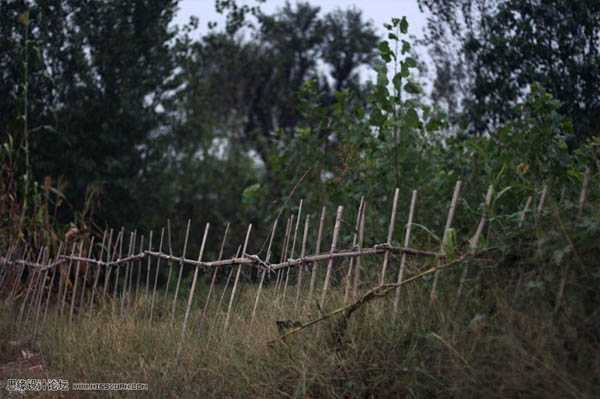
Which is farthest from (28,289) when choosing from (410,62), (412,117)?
(410,62)

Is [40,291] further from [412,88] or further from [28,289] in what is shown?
[412,88]

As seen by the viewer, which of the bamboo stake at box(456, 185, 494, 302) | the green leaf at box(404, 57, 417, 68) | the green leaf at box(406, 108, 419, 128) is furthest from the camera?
the green leaf at box(406, 108, 419, 128)

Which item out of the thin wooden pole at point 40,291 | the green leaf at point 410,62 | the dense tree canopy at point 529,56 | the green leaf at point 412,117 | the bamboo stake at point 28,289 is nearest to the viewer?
the green leaf at point 410,62

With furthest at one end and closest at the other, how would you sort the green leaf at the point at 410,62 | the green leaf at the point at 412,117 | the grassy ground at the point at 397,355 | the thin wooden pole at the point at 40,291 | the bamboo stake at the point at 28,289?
1. the bamboo stake at the point at 28,289
2. the thin wooden pole at the point at 40,291
3. the green leaf at the point at 412,117
4. the green leaf at the point at 410,62
5. the grassy ground at the point at 397,355

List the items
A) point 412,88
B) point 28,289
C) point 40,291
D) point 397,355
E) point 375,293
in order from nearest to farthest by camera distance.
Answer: point 397,355
point 375,293
point 412,88
point 40,291
point 28,289

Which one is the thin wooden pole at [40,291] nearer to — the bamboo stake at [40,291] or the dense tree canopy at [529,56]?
the bamboo stake at [40,291]

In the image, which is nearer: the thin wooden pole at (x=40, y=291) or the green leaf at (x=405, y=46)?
the green leaf at (x=405, y=46)

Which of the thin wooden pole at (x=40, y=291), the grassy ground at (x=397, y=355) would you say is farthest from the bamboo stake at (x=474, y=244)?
the thin wooden pole at (x=40, y=291)

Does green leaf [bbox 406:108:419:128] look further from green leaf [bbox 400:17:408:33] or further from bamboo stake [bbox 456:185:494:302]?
bamboo stake [bbox 456:185:494:302]

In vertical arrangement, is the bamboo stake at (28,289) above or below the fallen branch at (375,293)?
below

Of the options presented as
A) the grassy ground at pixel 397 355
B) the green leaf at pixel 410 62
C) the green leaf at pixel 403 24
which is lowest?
the grassy ground at pixel 397 355

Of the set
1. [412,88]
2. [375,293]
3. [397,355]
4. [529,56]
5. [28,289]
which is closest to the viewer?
[397,355]

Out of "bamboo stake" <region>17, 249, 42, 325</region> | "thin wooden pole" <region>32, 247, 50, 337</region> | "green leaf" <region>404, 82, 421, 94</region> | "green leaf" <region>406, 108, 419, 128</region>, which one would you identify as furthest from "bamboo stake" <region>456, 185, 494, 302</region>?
"bamboo stake" <region>17, 249, 42, 325</region>

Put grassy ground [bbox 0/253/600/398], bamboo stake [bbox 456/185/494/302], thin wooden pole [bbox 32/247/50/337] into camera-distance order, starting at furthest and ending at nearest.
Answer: thin wooden pole [bbox 32/247/50/337] < bamboo stake [bbox 456/185/494/302] < grassy ground [bbox 0/253/600/398]
